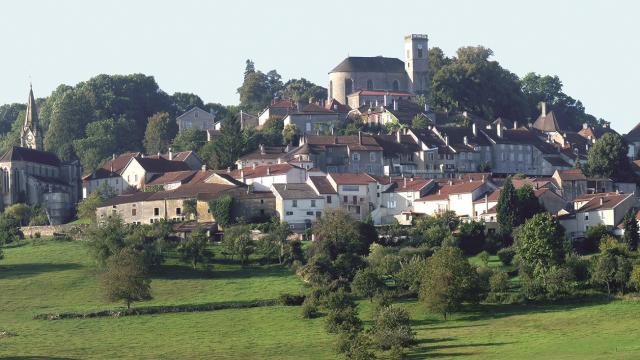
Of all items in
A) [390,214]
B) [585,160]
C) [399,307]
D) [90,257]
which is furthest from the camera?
[585,160]

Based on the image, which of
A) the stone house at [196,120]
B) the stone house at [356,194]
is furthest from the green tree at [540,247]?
the stone house at [196,120]

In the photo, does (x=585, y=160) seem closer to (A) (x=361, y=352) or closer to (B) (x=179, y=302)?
(B) (x=179, y=302)

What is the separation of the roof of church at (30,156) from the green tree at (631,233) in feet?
172

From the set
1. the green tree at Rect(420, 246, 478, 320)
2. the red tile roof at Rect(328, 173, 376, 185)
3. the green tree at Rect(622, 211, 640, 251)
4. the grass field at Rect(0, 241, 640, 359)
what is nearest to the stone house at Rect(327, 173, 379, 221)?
the red tile roof at Rect(328, 173, 376, 185)

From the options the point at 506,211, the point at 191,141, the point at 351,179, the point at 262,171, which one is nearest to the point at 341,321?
the point at 506,211

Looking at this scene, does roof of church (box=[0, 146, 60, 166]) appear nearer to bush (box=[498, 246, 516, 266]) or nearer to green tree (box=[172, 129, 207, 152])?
green tree (box=[172, 129, 207, 152])

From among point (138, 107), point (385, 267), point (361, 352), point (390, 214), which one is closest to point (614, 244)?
point (385, 267)

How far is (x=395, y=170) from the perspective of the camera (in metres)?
131

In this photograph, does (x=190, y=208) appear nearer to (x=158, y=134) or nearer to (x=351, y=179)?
(x=351, y=179)

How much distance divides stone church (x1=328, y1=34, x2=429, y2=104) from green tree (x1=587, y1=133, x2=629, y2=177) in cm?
3906

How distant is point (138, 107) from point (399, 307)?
7854 centimetres

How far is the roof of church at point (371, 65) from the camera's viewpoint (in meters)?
164

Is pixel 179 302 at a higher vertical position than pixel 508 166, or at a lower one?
lower

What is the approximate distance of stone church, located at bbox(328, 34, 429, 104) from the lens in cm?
A: 16350
